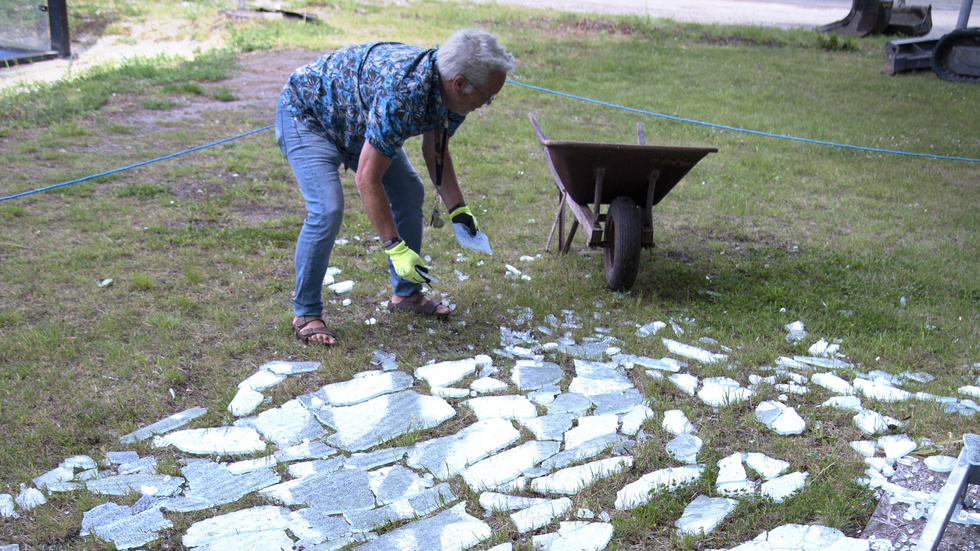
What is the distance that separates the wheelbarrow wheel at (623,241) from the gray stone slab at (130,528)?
264 cm

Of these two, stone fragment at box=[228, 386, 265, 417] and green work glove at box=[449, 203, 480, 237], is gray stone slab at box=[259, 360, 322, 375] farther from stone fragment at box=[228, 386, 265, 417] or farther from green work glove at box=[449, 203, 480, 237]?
green work glove at box=[449, 203, 480, 237]

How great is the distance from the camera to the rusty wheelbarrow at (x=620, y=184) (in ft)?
13.0

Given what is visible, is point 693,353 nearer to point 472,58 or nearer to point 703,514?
point 703,514

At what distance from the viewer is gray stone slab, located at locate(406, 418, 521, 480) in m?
2.77

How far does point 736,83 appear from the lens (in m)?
10.3

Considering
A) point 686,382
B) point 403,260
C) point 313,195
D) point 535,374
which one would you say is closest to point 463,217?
point 403,260

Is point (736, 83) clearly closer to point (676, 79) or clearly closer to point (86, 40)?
point (676, 79)

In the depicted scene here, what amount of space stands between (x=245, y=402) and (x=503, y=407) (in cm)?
112

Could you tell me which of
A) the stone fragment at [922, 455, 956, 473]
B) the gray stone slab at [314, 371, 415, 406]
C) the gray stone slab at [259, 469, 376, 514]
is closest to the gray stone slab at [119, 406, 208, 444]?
the gray stone slab at [314, 371, 415, 406]

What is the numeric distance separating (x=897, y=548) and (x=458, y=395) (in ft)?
5.75

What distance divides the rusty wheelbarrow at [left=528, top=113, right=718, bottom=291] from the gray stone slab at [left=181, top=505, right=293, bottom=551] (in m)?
2.33

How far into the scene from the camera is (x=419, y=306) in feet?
13.0

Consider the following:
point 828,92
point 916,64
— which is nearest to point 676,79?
point 828,92

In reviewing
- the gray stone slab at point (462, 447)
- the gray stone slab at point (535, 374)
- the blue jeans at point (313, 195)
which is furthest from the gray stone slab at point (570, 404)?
the blue jeans at point (313, 195)
